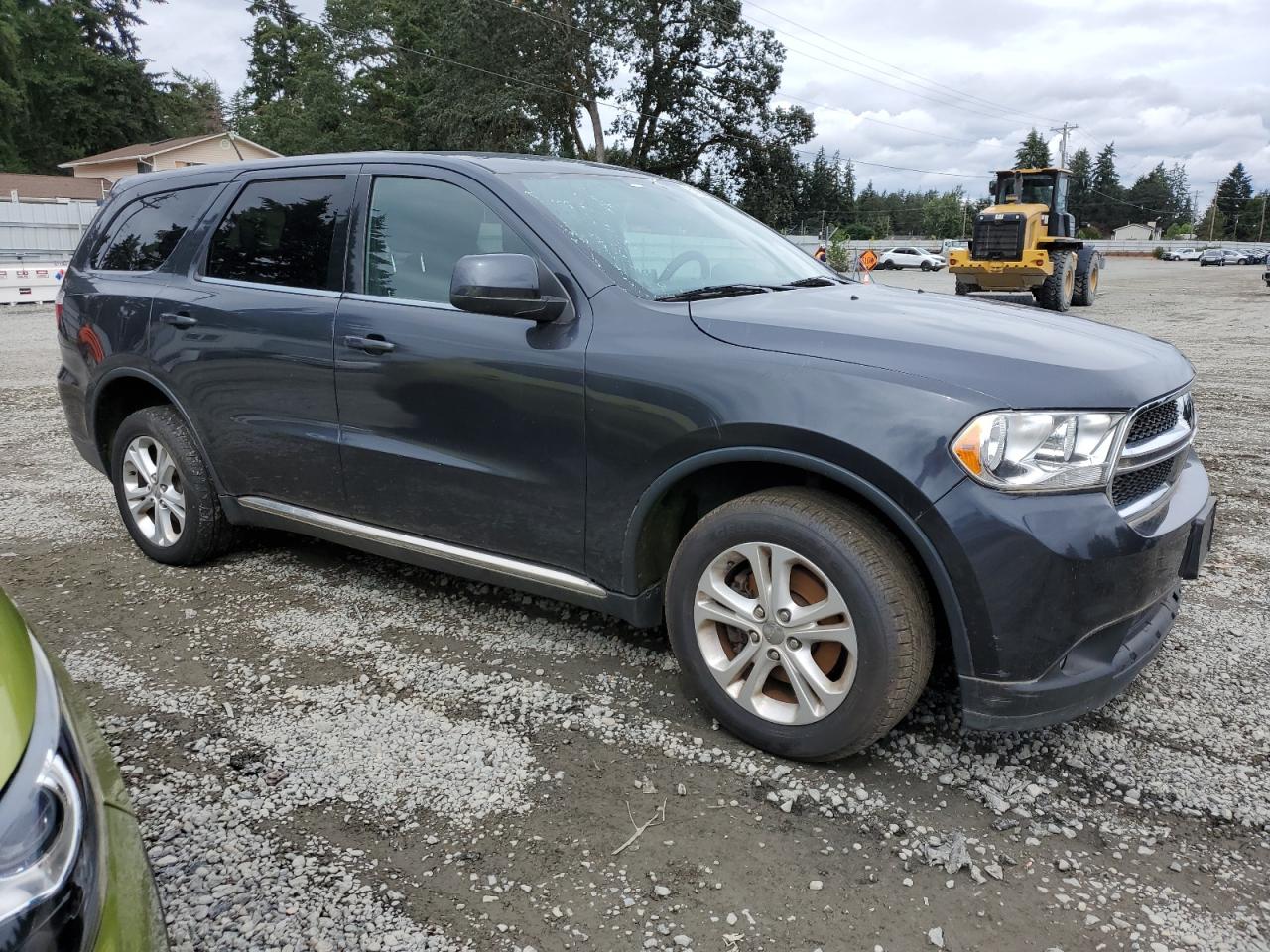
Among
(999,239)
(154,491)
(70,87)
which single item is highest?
(70,87)

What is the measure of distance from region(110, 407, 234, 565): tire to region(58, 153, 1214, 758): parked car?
0.06 feet

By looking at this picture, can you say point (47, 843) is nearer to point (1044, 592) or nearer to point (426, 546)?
point (1044, 592)

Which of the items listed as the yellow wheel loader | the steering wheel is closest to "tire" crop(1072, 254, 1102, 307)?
the yellow wheel loader

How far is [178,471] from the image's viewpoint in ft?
13.7

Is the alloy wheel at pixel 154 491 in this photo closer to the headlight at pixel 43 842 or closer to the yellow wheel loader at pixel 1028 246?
the headlight at pixel 43 842

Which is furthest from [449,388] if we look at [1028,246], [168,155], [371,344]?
[168,155]

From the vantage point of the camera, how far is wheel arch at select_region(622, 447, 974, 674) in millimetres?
2420

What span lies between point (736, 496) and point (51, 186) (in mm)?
50726

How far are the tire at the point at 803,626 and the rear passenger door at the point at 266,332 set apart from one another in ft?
5.43

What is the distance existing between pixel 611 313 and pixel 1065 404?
1.33 metres

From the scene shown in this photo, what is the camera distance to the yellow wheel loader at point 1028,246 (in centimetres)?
1830

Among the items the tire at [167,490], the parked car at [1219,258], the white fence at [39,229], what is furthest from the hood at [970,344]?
the parked car at [1219,258]

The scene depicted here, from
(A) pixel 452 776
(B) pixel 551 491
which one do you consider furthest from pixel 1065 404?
(A) pixel 452 776

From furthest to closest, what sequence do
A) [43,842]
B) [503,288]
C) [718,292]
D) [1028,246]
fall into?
[1028,246], [718,292], [503,288], [43,842]
